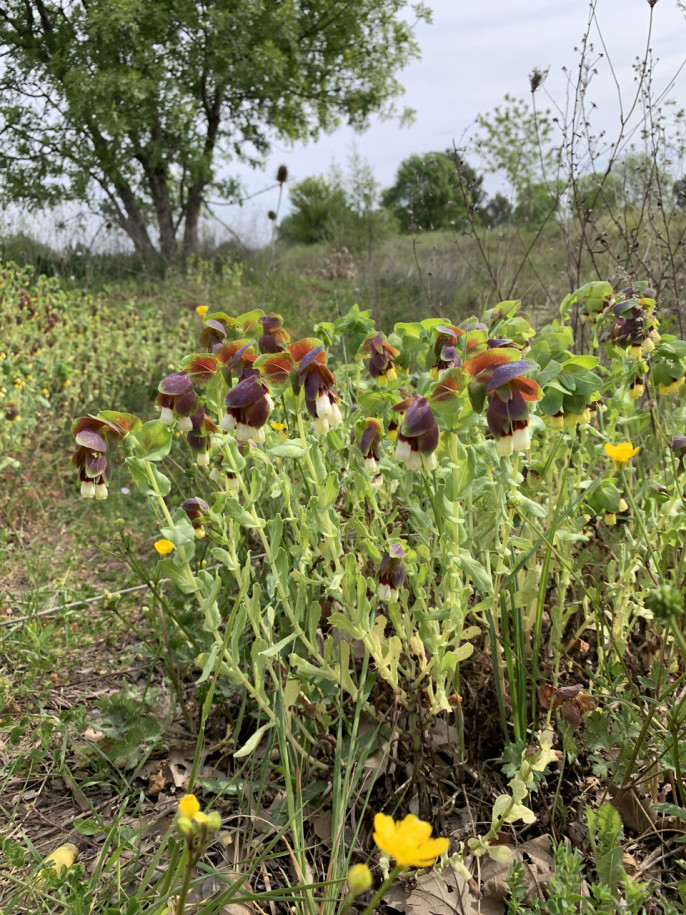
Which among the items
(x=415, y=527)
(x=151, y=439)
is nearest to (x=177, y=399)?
(x=151, y=439)

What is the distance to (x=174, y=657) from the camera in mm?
1791

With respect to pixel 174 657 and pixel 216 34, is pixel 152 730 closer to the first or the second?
pixel 174 657

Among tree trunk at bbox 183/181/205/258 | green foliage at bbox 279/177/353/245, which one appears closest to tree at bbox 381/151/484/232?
green foliage at bbox 279/177/353/245

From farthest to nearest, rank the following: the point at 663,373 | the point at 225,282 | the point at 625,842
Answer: the point at 225,282 → the point at 663,373 → the point at 625,842

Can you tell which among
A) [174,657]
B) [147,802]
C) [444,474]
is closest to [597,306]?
[444,474]

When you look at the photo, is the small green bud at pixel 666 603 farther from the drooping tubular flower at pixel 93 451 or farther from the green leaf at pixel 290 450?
the drooping tubular flower at pixel 93 451

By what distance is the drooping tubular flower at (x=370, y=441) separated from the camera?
1.38 m

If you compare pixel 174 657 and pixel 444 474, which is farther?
pixel 174 657

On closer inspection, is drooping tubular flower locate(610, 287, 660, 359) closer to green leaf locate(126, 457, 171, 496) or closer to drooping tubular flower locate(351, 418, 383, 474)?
drooping tubular flower locate(351, 418, 383, 474)

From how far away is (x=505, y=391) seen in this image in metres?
1.06

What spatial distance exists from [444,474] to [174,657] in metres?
1.05

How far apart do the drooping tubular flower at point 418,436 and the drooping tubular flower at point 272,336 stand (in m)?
0.55

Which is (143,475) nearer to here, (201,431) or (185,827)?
(201,431)

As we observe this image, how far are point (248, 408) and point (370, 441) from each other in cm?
31
